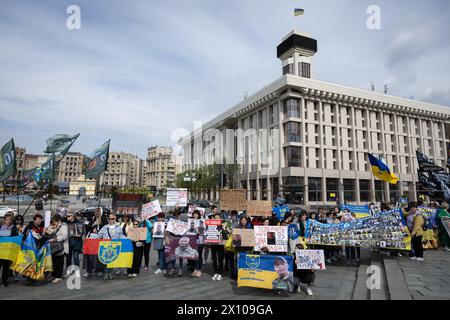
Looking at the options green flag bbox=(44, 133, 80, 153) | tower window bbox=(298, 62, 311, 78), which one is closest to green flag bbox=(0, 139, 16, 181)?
green flag bbox=(44, 133, 80, 153)

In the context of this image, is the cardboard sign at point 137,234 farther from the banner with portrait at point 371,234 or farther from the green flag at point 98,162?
the banner with portrait at point 371,234

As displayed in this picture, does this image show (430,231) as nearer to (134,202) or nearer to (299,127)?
(134,202)

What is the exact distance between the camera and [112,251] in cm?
790

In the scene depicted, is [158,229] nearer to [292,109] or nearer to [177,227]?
[177,227]

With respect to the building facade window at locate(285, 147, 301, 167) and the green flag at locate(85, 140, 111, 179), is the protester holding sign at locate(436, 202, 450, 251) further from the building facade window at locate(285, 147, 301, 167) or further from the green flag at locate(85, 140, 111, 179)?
the building facade window at locate(285, 147, 301, 167)

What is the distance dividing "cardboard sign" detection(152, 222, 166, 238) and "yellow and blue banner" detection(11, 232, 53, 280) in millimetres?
2880

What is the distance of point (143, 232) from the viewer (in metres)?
8.38

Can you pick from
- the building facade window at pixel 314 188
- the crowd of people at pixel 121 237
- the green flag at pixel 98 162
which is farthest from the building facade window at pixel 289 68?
the crowd of people at pixel 121 237

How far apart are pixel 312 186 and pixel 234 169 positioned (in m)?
20.3

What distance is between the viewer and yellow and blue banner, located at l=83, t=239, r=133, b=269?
307 inches

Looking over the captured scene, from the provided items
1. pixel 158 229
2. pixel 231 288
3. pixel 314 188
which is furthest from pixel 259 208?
pixel 314 188

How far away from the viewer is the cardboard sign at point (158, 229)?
28.6 ft

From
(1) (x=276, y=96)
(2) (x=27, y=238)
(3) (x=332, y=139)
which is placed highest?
(1) (x=276, y=96)

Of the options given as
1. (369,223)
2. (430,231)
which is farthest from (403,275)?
(430,231)
